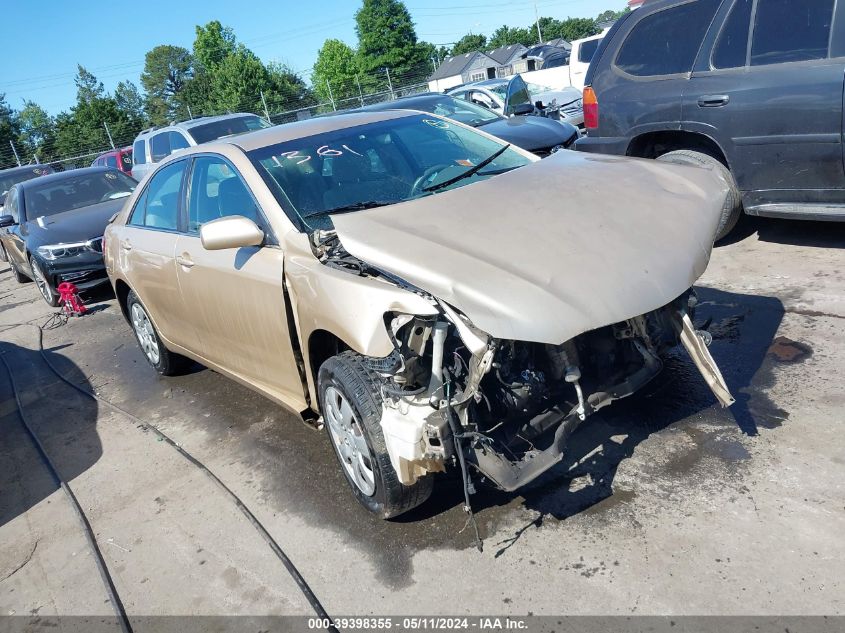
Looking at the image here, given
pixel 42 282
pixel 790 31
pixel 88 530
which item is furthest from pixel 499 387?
pixel 42 282

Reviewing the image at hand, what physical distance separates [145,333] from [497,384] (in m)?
4.00

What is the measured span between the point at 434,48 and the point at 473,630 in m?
97.3

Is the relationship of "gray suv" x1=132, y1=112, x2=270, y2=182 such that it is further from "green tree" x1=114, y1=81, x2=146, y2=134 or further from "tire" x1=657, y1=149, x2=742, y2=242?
"green tree" x1=114, y1=81, x2=146, y2=134

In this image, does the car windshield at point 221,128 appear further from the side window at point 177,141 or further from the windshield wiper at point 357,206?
the windshield wiper at point 357,206

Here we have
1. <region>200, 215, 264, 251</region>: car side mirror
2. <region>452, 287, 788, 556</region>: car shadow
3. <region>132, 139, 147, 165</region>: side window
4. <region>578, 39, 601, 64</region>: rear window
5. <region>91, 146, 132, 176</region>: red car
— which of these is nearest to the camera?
<region>452, 287, 788, 556</region>: car shadow

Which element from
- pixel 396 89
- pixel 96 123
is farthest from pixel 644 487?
pixel 96 123

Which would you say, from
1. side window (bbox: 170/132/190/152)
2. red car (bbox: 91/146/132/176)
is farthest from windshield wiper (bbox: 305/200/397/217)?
red car (bbox: 91/146/132/176)

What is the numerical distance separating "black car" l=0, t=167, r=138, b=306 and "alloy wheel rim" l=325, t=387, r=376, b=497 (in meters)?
6.90

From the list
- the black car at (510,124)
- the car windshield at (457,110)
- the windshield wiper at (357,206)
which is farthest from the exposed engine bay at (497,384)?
the car windshield at (457,110)

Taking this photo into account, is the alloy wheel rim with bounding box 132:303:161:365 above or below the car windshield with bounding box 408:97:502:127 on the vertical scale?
below

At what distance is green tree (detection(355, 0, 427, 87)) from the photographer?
88750 millimetres

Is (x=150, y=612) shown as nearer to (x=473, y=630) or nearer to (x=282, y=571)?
(x=282, y=571)

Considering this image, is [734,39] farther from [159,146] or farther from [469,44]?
[469,44]

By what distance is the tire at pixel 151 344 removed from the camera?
5.74 metres
